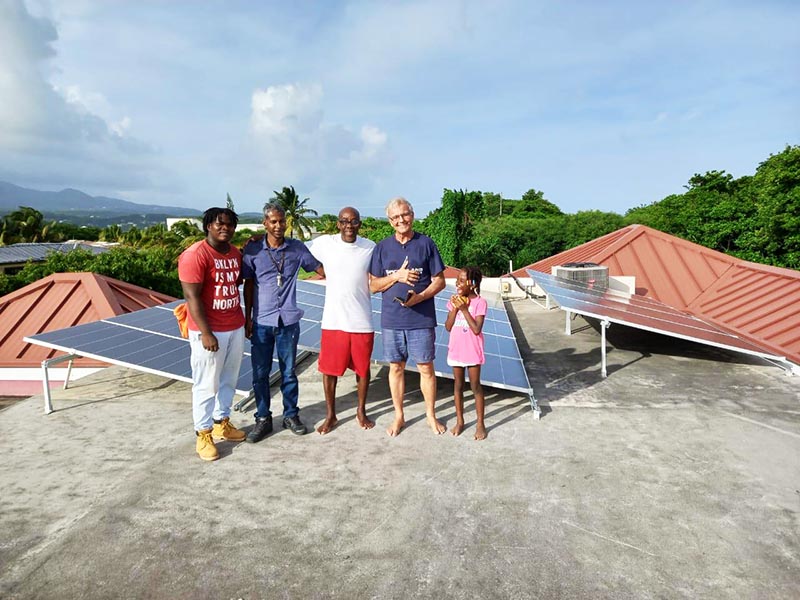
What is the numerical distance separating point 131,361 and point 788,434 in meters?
7.16

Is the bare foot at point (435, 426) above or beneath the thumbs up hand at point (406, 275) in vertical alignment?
beneath

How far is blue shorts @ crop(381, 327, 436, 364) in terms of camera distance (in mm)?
5051

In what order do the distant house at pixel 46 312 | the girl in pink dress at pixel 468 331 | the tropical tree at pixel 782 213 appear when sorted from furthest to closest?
the tropical tree at pixel 782 213 < the distant house at pixel 46 312 < the girl in pink dress at pixel 468 331

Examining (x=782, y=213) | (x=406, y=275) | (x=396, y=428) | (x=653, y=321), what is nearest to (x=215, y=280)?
(x=406, y=275)

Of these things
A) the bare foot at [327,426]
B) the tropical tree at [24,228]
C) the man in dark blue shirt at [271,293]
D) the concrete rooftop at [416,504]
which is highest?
the tropical tree at [24,228]

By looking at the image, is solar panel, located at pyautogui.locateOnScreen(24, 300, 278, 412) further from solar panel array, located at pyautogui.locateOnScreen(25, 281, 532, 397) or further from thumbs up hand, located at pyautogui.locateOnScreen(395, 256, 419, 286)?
thumbs up hand, located at pyautogui.locateOnScreen(395, 256, 419, 286)

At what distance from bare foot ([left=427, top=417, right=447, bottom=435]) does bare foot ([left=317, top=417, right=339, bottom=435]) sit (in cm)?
100

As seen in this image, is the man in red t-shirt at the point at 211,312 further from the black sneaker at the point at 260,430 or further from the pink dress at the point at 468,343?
the pink dress at the point at 468,343

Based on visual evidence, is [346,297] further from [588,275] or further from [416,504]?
[588,275]

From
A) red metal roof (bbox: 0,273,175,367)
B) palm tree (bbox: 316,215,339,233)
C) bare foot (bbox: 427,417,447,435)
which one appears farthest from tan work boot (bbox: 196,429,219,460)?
palm tree (bbox: 316,215,339,233)

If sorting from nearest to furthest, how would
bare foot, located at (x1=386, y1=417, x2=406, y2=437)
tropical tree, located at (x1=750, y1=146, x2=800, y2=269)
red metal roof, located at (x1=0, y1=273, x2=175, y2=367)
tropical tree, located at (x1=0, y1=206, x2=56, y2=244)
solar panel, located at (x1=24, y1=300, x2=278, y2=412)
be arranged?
bare foot, located at (x1=386, y1=417, x2=406, y2=437), solar panel, located at (x1=24, y1=300, x2=278, y2=412), red metal roof, located at (x1=0, y1=273, x2=175, y2=367), tropical tree, located at (x1=750, y1=146, x2=800, y2=269), tropical tree, located at (x1=0, y1=206, x2=56, y2=244)

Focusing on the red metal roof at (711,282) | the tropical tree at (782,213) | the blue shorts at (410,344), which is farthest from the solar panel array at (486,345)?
the tropical tree at (782,213)

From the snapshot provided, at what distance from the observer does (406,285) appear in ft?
16.0

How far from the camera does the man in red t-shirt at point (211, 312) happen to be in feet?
14.4
